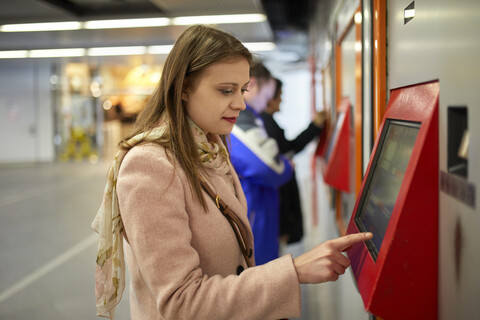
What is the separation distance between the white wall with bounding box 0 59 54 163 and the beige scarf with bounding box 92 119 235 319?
47.8 feet

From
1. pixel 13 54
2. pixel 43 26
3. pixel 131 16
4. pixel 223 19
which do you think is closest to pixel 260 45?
pixel 223 19

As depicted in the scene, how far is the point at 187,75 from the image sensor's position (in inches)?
41.6

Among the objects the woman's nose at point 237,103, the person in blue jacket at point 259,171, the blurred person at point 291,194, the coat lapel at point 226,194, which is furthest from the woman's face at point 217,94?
the blurred person at point 291,194

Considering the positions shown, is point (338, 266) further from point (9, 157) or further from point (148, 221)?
point (9, 157)

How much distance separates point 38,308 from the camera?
3432 mm

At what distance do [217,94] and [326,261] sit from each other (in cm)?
43

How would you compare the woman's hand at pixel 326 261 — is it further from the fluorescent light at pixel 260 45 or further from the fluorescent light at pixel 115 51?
the fluorescent light at pixel 115 51

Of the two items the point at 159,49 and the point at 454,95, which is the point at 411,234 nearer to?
the point at 454,95

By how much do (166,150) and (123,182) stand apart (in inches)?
4.8

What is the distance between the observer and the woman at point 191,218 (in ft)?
2.96

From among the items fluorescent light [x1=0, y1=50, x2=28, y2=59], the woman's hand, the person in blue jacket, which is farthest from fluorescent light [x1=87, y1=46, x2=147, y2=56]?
the woman's hand

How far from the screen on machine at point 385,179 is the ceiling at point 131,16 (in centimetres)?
463

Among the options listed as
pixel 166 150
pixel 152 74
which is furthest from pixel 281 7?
pixel 166 150

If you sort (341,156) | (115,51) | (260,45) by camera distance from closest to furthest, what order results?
(341,156) → (260,45) → (115,51)
